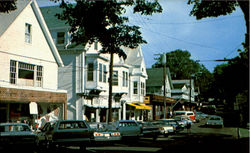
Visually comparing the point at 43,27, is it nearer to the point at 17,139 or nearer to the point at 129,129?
the point at 129,129

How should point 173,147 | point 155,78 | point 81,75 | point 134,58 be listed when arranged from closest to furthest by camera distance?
point 173,147 → point 81,75 → point 134,58 → point 155,78

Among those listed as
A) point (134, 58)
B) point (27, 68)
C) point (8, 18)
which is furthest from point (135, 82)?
point (8, 18)

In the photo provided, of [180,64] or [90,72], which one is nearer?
[90,72]

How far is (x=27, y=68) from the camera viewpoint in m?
27.0

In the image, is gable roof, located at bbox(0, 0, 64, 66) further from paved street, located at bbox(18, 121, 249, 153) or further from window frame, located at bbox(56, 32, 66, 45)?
paved street, located at bbox(18, 121, 249, 153)

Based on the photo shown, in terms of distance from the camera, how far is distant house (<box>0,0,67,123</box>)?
2466 cm

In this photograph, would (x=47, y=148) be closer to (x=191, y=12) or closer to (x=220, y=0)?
(x=191, y=12)

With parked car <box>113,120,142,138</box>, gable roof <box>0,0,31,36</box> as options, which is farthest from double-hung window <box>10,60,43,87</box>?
parked car <box>113,120,142,138</box>

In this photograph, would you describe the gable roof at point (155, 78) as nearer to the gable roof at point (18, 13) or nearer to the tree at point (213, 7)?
the gable roof at point (18, 13)

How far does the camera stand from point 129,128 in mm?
20656

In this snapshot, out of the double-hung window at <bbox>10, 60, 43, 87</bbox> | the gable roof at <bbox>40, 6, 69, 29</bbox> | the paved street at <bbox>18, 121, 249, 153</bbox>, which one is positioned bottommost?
the paved street at <bbox>18, 121, 249, 153</bbox>

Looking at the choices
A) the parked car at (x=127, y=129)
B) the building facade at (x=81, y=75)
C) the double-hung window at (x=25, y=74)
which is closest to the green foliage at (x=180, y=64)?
the building facade at (x=81, y=75)

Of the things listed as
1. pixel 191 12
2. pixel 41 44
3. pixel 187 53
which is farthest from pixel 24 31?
pixel 187 53

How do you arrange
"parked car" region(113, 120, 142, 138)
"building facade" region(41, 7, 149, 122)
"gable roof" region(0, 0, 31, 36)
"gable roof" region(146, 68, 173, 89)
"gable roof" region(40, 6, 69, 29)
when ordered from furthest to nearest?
1. "gable roof" region(146, 68, 173, 89)
2. "gable roof" region(40, 6, 69, 29)
3. "building facade" region(41, 7, 149, 122)
4. "gable roof" region(0, 0, 31, 36)
5. "parked car" region(113, 120, 142, 138)
